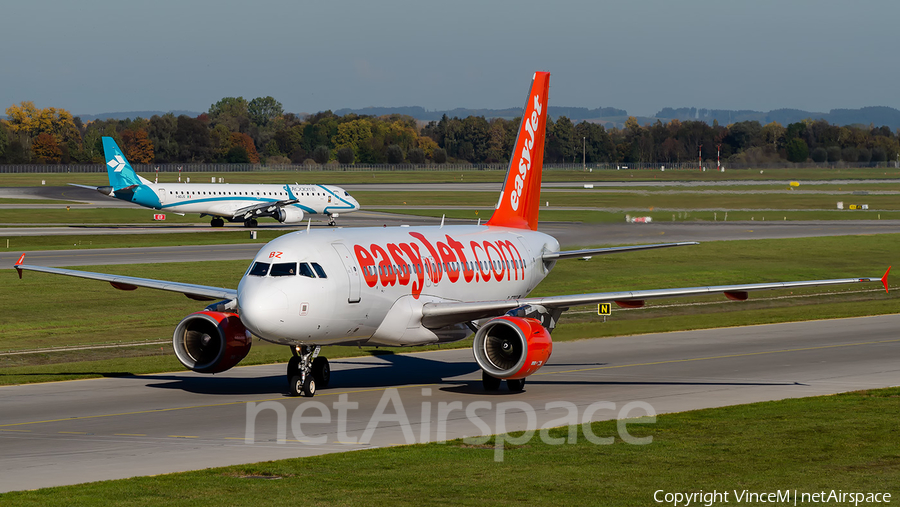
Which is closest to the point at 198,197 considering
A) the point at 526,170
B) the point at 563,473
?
the point at 526,170

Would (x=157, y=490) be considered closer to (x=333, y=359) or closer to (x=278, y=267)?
(x=278, y=267)

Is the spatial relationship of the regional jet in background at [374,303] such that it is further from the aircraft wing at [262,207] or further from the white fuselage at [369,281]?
the aircraft wing at [262,207]

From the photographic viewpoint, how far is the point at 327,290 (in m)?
27.3

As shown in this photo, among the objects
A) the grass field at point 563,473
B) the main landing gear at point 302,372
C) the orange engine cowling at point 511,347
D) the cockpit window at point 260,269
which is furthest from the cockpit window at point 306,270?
the grass field at point 563,473

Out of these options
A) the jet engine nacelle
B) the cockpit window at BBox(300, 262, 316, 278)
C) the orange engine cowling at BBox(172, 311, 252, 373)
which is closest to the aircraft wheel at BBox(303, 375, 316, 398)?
the orange engine cowling at BBox(172, 311, 252, 373)

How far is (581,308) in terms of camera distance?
53906mm

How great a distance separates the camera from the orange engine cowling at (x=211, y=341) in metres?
29.0

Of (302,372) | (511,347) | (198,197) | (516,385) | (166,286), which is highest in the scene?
(166,286)

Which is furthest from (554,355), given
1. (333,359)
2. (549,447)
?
(549,447)

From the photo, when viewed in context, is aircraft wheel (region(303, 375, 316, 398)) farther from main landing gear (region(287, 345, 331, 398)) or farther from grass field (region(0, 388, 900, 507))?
grass field (region(0, 388, 900, 507))

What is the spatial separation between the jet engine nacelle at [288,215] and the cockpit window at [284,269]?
7825 centimetres

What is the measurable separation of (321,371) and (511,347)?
5.75m

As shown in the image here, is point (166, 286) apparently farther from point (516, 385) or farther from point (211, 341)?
point (516, 385)

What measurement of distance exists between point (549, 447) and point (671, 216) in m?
86.2
